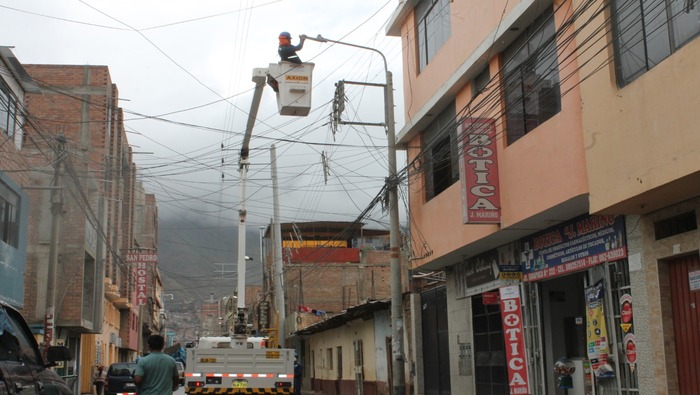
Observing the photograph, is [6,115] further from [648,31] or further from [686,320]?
[686,320]

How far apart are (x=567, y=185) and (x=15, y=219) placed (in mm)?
17743

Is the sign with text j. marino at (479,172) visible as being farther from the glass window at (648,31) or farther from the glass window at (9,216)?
the glass window at (9,216)

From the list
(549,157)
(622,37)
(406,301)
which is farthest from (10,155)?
(622,37)

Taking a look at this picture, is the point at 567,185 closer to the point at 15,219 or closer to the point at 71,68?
the point at 15,219

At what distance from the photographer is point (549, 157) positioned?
13.2 metres

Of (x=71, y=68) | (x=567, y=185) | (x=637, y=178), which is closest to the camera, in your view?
A: (x=637, y=178)

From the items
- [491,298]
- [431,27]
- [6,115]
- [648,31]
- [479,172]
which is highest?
[431,27]

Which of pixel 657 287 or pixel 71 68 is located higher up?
pixel 71 68

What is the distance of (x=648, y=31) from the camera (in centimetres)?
1073

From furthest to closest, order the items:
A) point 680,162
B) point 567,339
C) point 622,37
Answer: point 567,339
point 622,37
point 680,162

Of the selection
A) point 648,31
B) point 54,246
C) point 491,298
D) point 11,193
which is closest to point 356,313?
point 54,246

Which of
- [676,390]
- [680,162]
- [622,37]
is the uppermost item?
A: [622,37]

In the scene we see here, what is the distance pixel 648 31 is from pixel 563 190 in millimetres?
2981

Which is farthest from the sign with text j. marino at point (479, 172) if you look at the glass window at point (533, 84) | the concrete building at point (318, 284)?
the concrete building at point (318, 284)
